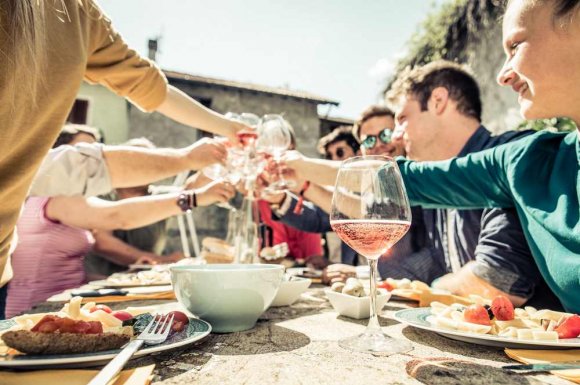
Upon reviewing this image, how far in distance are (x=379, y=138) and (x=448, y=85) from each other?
3.85ft

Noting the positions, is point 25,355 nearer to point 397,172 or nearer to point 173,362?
point 173,362

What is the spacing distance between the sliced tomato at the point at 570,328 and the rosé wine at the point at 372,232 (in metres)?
0.35

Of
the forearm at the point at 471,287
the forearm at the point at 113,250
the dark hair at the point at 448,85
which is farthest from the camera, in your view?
the forearm at the point at 113,250

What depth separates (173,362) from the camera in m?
0.67

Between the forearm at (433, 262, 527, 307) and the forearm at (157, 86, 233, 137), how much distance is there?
130 centimetres

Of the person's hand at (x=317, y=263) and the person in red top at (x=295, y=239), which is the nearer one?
the person's hand at (x=317, y=263)

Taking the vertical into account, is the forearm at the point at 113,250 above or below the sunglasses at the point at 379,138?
below

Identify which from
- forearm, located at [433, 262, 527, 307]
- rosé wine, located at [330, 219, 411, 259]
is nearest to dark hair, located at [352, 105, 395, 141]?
forearm, located at [433, 262, 527, 307]

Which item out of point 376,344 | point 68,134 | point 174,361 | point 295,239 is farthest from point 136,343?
point 295,239

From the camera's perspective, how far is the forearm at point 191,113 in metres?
2.14

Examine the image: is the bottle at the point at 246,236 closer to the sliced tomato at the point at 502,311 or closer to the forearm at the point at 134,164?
the forearm at the point at 134,164

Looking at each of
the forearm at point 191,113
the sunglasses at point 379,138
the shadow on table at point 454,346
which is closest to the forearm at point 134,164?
the forearm at point 191,113

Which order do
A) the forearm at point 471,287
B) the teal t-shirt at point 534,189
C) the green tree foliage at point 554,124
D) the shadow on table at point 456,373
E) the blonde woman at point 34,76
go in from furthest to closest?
the green tree foliage at point 554,124 < the forearm at point 471,287 < the teal t-shirt at point 534,189 < the blonde woman at point 34,76 < the shadow on table at point 456,373

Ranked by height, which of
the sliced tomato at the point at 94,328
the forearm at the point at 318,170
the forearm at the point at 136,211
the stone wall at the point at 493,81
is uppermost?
the stone wall at the point at 493,81
